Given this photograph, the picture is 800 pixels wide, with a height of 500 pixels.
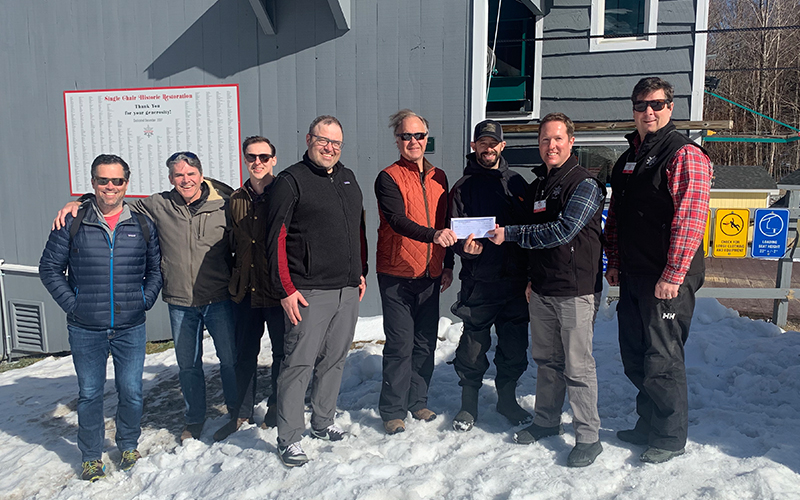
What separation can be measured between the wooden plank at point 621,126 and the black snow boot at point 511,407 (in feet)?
15.2

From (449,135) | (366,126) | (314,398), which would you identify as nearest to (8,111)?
(366,126)

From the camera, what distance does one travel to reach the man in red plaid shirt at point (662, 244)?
8.91 feet

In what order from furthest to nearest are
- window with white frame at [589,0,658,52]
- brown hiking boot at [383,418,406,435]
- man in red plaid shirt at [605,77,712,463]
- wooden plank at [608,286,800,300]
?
window with white frame at [589,0,658,52]
wooden plank at [608,286,800,300]
brown hiking boot at [383,418,406,435]
man in red plaid shirt at [605,77,712,463]

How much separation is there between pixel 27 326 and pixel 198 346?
4.09 metres

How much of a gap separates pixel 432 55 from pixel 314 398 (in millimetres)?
3260

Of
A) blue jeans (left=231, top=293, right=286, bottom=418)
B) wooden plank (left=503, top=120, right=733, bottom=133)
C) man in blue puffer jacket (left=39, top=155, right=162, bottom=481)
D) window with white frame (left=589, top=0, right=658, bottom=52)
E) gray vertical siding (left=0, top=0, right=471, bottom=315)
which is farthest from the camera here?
window with white frame (left=589, top=0, right=658, bottom=52)

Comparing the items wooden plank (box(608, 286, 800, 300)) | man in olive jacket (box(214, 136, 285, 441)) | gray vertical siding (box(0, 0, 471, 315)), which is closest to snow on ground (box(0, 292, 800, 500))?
man in olive jacket (box(214, 136, 285, 441))

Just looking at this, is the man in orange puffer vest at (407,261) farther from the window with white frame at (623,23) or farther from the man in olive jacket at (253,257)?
the window with white frame at (623,23)

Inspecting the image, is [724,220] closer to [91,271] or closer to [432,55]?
[432,55]

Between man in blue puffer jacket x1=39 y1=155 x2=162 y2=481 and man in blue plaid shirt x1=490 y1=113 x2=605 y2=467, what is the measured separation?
2035mm

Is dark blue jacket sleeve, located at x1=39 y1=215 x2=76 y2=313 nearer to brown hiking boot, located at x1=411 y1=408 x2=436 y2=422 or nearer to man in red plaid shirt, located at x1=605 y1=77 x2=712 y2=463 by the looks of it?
brown hiking boot, located at x1=411 y1=408 x2=436 y2=422

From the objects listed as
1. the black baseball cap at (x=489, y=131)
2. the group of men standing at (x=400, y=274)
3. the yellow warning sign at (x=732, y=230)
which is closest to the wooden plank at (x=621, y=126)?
the yellow warning sign at (x=732, y=230)

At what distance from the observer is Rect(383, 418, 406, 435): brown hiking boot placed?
3412 mm

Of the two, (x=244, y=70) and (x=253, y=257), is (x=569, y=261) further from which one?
(x=244, y=70)
